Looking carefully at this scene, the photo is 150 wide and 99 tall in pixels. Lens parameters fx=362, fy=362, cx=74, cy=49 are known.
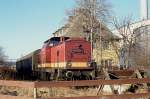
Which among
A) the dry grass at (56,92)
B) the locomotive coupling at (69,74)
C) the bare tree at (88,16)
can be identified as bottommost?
the dry grass at (56,92)

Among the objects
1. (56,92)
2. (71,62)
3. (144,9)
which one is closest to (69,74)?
(71,62)

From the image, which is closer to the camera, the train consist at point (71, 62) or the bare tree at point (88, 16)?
the train consist at point (71, 62)

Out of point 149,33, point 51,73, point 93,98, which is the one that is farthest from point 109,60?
point 93,98

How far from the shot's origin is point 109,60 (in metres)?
66.8

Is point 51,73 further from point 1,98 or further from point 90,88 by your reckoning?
point 1,98

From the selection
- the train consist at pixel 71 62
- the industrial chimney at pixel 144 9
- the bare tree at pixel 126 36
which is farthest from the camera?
the industrial chimney at pixel 144 9

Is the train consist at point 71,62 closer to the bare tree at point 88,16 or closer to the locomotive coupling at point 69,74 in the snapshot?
the locomotive coupling at point 69,74

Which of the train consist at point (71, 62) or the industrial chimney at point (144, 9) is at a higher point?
the industrial chimney at point (144, 9)

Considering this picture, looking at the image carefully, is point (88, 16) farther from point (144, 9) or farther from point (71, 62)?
point (71, 62)

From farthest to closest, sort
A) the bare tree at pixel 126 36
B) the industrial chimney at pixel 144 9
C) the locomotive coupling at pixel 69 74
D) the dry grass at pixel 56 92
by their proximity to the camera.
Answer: the industrial chimney at pixel 144 9 → the bare tree at pixel 126 36 → the locomotive coupling at pixel 69 74 → the dry grass at pixel 56 92

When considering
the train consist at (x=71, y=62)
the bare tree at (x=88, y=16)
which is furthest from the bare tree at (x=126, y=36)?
the train consist at (x=71, y=62)

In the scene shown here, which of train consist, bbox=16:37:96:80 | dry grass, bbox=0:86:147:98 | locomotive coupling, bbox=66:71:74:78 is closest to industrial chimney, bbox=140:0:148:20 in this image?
train consist, bbox=16:37:96:80

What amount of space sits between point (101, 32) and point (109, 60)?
446 inches

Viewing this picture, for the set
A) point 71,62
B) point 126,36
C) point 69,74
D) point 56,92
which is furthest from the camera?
point 126,36
